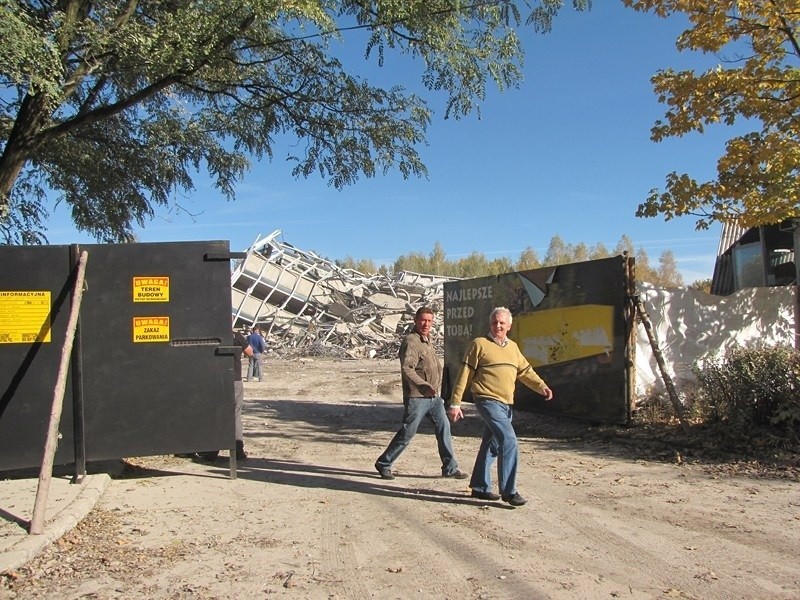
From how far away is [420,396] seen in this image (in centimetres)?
681

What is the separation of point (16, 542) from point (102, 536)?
2.14 ft

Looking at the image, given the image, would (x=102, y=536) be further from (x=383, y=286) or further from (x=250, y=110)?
(x=383, y=286)

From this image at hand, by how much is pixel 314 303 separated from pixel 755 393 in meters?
26.4

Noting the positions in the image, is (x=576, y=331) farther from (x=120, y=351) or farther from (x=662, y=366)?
(x=120, y=351)

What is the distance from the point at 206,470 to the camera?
7.55m

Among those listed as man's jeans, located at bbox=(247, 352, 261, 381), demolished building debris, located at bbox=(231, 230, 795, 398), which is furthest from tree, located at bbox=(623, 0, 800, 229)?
demolished building debris, located at bbox=(231, 230, 795, 398)

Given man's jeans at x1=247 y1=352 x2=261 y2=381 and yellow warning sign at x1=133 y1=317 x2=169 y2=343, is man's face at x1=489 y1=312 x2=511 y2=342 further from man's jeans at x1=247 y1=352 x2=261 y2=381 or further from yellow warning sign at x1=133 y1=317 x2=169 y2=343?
man's jeans at x1=247 y1=352 x2=261 y2=381

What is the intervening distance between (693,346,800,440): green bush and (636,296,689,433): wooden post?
303 millimetres

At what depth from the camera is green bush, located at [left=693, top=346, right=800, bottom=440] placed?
298 inches

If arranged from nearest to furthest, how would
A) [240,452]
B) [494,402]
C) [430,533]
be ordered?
1. [430,533]
2. [494,402]
3. [240,452]

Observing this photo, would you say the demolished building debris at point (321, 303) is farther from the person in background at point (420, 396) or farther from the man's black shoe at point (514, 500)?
the man's black shoe at point (514, 500)

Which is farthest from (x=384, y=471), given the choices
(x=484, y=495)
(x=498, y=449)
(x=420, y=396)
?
(x=498, y=449)

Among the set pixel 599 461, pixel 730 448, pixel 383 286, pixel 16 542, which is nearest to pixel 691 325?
pixel 730 448

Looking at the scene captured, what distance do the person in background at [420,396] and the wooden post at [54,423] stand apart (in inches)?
118
